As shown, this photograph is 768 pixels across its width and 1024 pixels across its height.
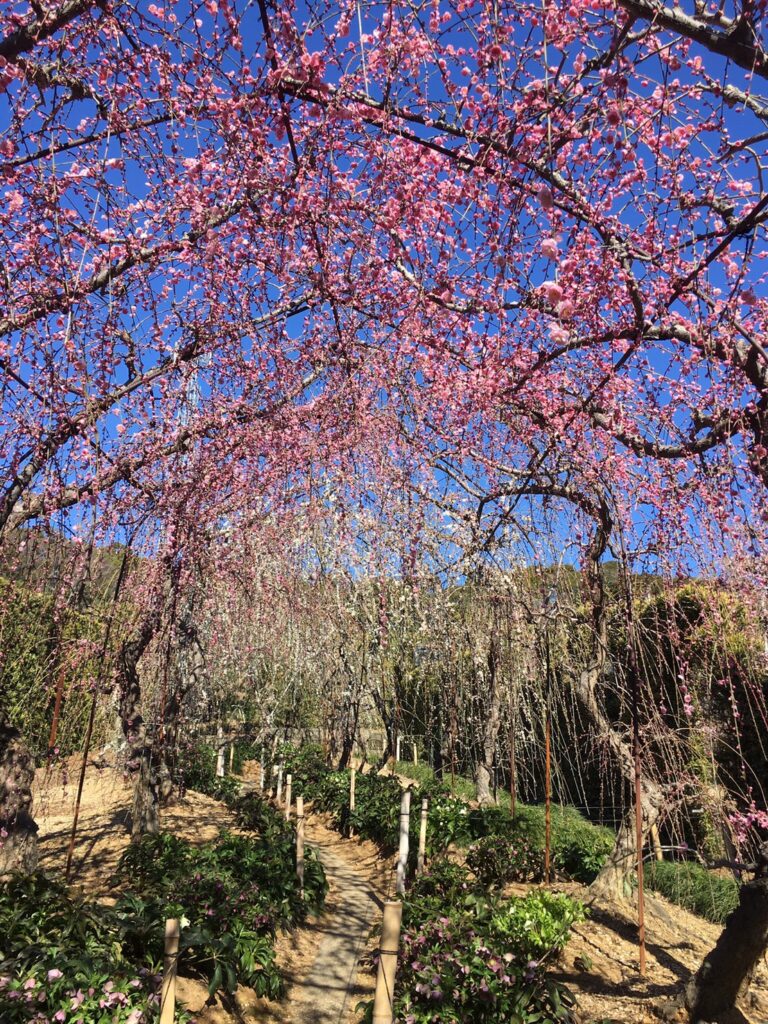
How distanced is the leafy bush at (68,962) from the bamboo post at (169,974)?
270 mm

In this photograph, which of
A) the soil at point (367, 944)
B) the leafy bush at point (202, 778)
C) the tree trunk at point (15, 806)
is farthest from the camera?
the leafy bush at point (202, 778)

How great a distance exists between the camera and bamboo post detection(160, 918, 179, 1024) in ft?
9.38

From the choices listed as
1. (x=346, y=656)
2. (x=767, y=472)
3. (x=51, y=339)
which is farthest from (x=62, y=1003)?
(x=346, y=656)

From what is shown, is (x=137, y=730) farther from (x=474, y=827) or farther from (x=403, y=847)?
(x=474, y=827)

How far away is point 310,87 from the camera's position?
2.70m

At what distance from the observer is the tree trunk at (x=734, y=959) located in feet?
11.4

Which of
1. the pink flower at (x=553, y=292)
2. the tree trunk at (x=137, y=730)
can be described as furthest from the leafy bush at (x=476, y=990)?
the pink flower at (x=553, y=292)

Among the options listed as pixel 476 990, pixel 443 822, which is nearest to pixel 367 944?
pixel 476 990

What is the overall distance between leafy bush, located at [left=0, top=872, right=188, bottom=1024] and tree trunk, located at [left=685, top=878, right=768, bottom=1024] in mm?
2704

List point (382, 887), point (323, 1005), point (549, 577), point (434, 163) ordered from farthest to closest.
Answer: point (382, 887), point (549, 577), point (323, 1005), point (434, 163)

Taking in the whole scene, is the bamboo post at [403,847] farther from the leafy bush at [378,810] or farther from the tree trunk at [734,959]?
the tree trunk at [734,959]

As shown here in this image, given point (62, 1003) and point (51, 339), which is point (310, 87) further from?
point (62, 1003)

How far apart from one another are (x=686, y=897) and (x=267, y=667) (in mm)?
8034

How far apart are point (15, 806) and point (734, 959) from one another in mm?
4418
